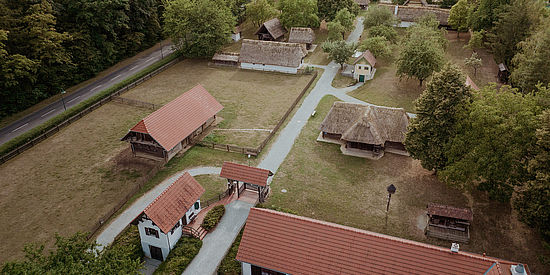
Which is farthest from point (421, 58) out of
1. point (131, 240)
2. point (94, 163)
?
point (94, 163)

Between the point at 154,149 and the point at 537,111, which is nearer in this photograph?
the point at 537,111

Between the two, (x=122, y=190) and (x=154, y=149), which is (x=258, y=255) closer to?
(x=122, y=190)

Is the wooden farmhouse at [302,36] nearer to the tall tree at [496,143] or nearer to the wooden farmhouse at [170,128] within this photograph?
the wooden farmhouse at [170,128]

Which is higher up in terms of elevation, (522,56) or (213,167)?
(522,56)

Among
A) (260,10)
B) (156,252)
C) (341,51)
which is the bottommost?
(156,252)

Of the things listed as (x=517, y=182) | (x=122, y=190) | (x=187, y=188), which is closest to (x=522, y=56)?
(x=517, y=182)

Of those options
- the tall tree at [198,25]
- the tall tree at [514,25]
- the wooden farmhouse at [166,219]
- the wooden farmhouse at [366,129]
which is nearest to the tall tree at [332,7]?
the tall tree at [198,25]

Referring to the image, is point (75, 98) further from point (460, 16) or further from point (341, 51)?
point (460, 16)
